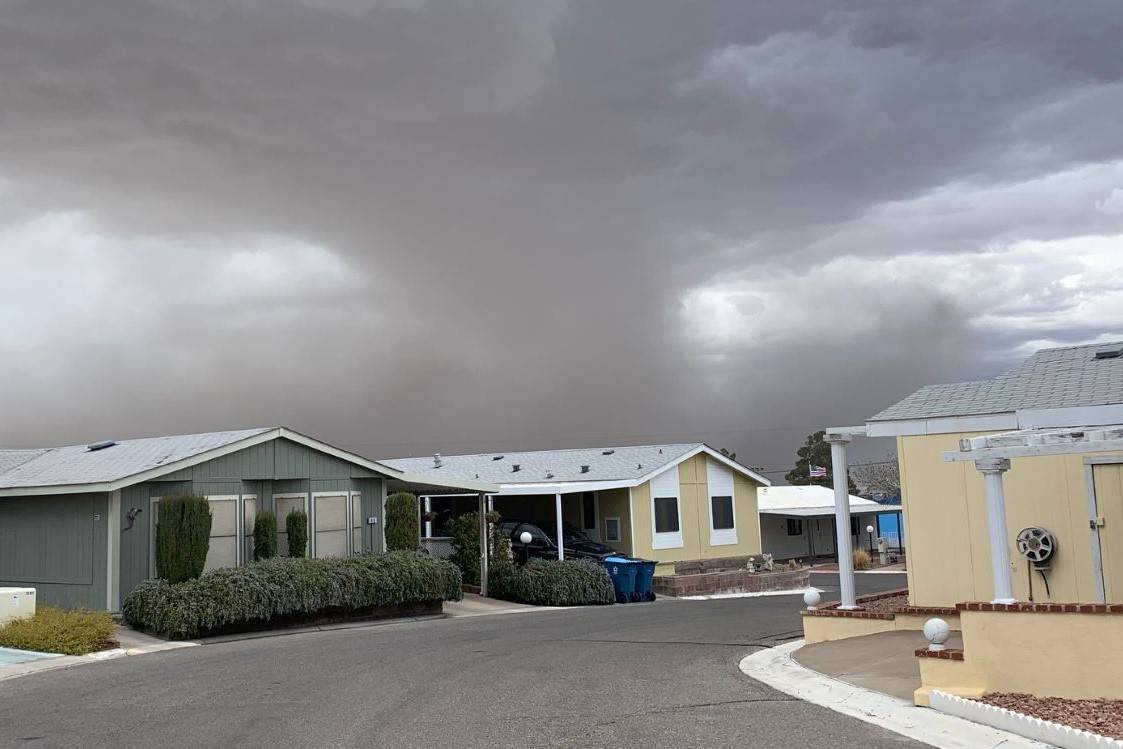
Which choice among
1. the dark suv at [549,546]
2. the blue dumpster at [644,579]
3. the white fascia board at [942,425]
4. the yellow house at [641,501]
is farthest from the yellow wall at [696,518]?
the white fascia board at [942,425]

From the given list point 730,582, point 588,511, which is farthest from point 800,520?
point 730,582

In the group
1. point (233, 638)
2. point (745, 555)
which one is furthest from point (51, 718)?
point (745, 555)

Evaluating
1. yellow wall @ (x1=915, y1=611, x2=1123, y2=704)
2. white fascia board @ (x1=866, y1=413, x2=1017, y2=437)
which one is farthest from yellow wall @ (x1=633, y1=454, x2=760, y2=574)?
yellow wall @ (x1=915, y1=611, x2=1123, y2=704)

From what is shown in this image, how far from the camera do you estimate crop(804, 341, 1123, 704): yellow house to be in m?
9.48

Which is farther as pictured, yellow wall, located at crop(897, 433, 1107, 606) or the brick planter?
the brick planter

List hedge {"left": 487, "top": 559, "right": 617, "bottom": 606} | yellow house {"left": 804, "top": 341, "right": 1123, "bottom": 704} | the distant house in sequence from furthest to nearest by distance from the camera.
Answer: the distant house
hedge {"left": 487, "top": 559, "right": 617, "bottom": 606}
yellow house {"left": 804, "top": 341, "right": 1123, "bottom": 704}

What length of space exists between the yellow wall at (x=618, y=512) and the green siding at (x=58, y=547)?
15.8 metres

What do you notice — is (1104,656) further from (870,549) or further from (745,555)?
(870,549)

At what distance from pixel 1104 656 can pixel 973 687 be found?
3.81 feet

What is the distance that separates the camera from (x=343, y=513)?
74.2ft

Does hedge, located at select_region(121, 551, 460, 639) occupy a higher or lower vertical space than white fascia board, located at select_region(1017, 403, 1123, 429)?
lower

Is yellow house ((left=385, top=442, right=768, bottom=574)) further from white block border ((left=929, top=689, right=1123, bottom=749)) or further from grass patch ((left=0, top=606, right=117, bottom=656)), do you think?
white block border ((left=929, top=689, right=1123, bottom=749))

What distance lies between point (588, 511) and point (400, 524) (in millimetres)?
11152

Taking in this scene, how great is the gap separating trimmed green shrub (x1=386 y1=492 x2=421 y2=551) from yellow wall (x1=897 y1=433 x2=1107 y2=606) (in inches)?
447
